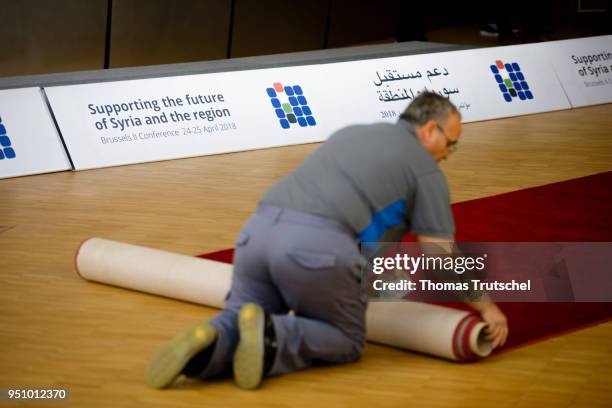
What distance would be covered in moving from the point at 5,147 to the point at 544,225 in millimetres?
3695

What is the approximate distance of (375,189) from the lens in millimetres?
A: 3693

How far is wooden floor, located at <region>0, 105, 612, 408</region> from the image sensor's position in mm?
3643

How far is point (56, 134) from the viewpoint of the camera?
7.45m

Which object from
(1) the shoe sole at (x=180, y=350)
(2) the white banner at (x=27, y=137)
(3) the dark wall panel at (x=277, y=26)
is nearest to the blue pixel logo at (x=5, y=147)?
(2) the white banner at (x=27, y=137)

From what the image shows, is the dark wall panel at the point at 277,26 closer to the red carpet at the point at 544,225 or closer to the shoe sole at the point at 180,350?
the red carpet at the point at 544,225

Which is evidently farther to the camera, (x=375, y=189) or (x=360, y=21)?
(x=360, y=21)

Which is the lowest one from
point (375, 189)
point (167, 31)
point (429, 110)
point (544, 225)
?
point (375, 189)

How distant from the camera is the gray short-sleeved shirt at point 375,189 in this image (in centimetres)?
368

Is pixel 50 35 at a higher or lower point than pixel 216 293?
higher

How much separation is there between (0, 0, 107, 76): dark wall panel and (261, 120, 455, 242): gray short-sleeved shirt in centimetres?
741

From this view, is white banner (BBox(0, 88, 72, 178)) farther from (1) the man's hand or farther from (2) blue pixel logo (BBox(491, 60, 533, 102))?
(1) the man's hand

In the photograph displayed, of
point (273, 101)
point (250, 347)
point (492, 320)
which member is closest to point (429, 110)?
point (492, 320)

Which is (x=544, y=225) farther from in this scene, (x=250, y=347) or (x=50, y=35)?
(x=50, y=35)

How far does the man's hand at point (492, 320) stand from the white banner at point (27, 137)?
433 cm
